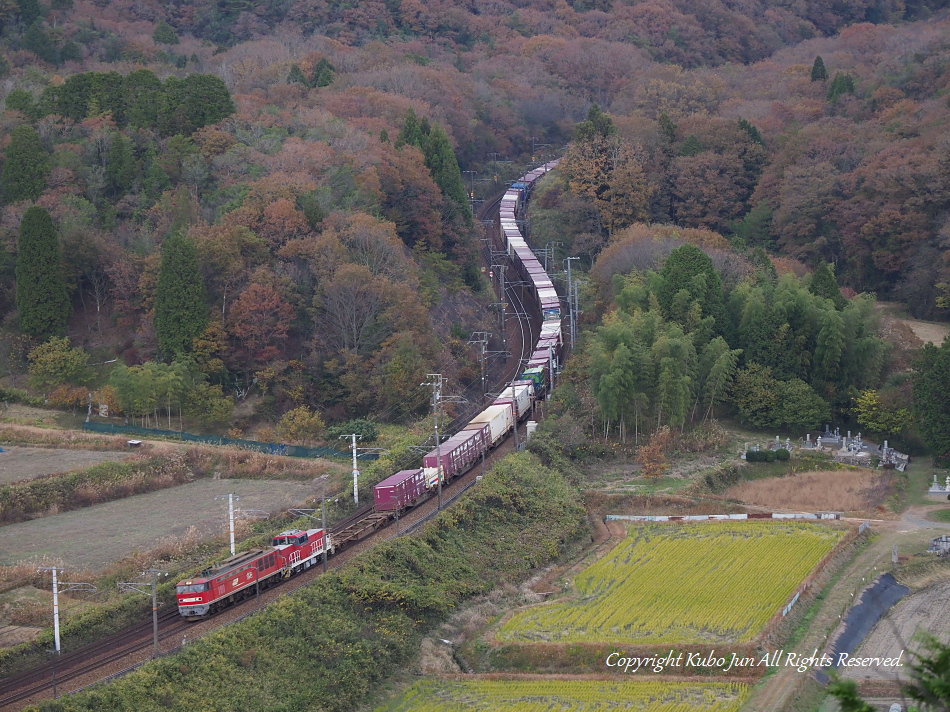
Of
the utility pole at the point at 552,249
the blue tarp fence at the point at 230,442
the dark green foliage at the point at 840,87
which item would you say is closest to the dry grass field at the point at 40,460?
the blue tarp fence at the point at 230,442

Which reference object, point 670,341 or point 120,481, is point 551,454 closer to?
point 670,341

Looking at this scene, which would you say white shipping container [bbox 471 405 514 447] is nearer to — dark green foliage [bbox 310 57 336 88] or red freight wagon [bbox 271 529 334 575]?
red freight wagon [bbox 271 529 334 575]

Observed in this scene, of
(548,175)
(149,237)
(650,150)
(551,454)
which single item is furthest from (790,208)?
(149,237)

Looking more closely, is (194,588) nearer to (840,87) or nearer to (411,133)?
(411,133)

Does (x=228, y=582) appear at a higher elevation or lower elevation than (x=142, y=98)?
lower

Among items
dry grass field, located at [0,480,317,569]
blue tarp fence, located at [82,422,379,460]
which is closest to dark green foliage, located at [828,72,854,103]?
blue tarp fence, located at [82,422,379,460]

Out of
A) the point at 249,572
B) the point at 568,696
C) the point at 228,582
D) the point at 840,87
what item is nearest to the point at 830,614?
the point at 568,696
